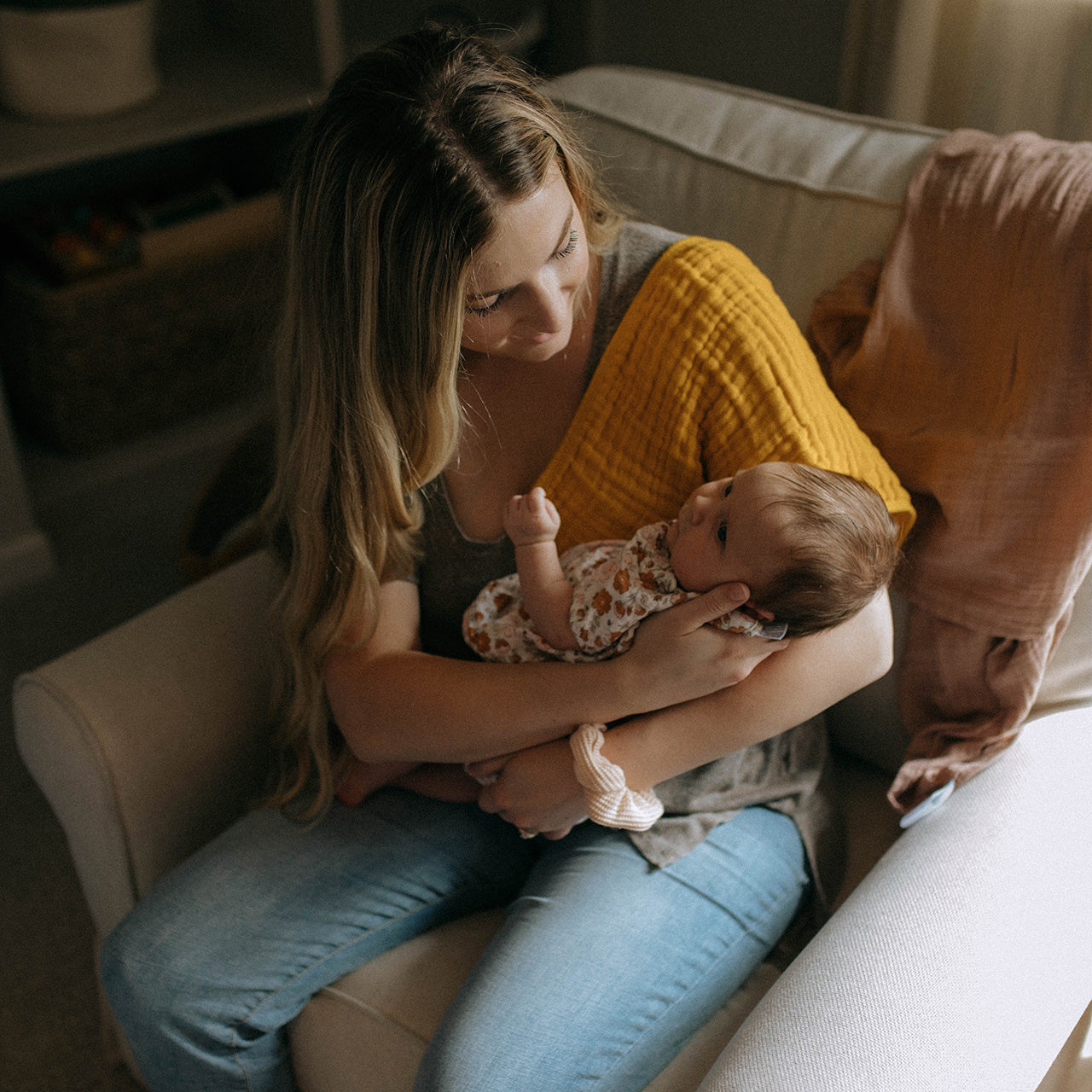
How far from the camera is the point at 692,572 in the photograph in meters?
0.93

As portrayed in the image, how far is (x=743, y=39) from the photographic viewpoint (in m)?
2.16

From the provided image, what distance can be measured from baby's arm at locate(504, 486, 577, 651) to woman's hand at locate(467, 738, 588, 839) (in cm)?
12

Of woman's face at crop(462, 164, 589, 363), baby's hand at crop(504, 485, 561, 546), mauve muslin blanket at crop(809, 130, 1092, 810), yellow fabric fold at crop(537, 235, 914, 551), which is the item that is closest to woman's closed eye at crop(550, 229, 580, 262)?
woman's face at crop(462, 164, 589, 363)

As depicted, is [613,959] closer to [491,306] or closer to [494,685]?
[494,685]

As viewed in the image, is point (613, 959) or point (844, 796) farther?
point (844, 796)

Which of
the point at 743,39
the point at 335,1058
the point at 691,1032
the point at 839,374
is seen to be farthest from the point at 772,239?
the point at 743,39

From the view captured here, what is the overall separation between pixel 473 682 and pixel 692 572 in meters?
0.26

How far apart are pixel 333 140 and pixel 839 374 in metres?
0.56

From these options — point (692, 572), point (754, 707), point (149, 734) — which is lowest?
point (149, 734)

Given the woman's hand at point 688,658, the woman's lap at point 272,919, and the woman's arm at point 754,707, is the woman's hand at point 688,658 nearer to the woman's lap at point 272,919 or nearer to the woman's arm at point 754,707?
the woman's arm at point 754,707

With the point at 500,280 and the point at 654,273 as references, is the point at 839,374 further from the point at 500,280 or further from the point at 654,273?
the point at 500,280

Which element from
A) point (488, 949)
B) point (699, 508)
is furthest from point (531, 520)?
point (488, 949)

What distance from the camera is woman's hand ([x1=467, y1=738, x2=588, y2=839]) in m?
1.00

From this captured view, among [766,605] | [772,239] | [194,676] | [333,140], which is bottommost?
[194,676]
